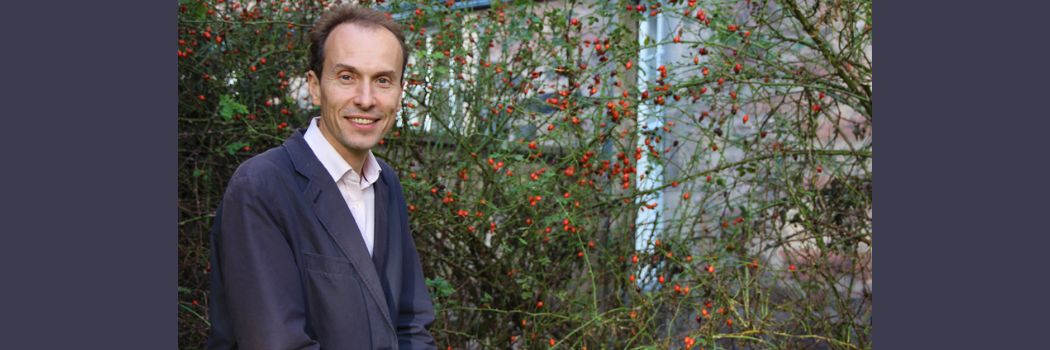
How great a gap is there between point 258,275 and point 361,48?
→ 588mm

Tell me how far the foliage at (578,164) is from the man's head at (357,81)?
5.08ft

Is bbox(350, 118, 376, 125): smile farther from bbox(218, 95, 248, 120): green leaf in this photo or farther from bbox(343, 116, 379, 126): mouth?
bbox(218, 95, 248, 120): green leaf

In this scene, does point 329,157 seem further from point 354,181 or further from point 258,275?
point 258,275

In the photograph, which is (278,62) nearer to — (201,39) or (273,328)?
(201,39)

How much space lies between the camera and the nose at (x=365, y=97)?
236 cm

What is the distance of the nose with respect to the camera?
236 centimetres

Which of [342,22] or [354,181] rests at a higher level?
[342,22]

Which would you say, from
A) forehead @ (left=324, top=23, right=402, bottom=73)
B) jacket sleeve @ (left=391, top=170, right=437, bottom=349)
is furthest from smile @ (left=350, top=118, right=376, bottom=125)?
jacket sleeve @ (left=391, top=170, right=437, bottom=349)

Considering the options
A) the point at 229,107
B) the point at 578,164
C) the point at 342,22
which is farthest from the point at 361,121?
the point at 578,164

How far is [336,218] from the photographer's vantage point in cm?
227

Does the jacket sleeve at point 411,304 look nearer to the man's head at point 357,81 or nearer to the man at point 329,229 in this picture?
the man at point 329,229

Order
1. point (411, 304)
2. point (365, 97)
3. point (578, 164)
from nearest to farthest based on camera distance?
point (365, 97) < point (411, 304) < point (578, 164)

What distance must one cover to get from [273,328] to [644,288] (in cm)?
299

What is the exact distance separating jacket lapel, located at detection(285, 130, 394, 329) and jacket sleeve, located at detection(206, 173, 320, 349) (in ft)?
0.39
